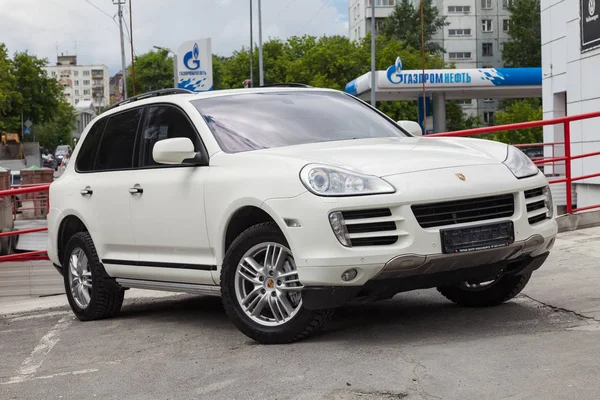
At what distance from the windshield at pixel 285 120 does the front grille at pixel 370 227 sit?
1044 mm

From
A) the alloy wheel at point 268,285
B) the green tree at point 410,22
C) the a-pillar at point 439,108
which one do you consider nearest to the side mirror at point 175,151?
the alloy wheel at point 268,285

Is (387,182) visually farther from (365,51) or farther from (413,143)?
(365,51)

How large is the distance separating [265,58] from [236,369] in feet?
285

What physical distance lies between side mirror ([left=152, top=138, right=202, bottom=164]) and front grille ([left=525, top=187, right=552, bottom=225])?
2068mm

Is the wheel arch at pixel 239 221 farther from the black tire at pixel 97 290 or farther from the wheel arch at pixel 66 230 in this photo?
the wheel arch at pixel 66 230

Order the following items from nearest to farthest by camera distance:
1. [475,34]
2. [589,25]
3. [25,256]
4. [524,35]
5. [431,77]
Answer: [25,256]
[589,25]
[431,77]
[524,35]
[475,34]

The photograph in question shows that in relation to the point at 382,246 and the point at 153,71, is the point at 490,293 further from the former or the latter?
the point at 153,71

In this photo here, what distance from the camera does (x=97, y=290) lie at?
757 cm

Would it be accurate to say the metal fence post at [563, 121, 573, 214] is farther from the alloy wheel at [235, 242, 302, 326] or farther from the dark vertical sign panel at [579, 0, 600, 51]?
the dark vertical sign panel at [579, 0, 600, 51]

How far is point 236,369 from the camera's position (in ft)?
17.1

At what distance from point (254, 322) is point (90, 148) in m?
2.85

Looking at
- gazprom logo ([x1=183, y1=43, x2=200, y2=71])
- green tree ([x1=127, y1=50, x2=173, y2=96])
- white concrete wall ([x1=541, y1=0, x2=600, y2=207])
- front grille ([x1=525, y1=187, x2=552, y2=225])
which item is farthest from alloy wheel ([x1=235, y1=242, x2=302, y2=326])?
green tree ([x1=127, y1=50, x2=173, y2=96])

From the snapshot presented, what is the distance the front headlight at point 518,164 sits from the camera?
597 cm

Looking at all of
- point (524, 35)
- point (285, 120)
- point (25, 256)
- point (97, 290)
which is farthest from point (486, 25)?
point (285, 120)
